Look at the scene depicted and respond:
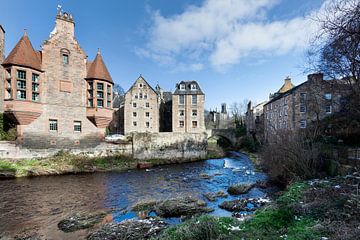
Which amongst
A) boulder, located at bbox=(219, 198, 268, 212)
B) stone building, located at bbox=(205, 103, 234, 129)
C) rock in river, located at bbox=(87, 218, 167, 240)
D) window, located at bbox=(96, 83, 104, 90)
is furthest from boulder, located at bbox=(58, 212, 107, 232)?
stone building, located at bbox=(205, 103, 234, 129)

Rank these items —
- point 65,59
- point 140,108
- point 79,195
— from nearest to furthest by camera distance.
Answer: point 79,195
point 65,59
point 140,108

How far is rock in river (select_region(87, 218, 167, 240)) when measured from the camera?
591cm

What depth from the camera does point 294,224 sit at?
5.33 m

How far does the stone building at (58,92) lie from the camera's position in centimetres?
1672

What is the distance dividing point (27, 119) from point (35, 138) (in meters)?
1.87

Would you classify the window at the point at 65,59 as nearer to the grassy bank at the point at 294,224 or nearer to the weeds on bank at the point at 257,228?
the grassy bank at the point at 294,224

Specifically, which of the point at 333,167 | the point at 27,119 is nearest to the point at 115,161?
the point at 27,119

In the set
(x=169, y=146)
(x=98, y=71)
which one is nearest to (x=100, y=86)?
(x=98, y=71)

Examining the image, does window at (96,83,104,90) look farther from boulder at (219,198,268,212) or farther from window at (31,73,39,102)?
boulder at (219,198,268,212)

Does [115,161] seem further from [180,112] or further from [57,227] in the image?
[180,112]

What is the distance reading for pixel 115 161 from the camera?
2080cm

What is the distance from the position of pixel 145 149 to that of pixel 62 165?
872cm

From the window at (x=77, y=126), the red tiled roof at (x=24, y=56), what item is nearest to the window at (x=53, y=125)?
the window at (x=77, y=126)

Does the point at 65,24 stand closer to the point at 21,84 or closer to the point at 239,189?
the point at 21,84
